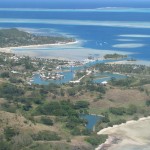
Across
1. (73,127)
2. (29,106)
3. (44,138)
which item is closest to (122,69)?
(29,106)

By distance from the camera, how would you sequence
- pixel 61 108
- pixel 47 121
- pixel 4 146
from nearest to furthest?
1. pixel 4 146
2. pixel 47 121
3. pixel 61 108

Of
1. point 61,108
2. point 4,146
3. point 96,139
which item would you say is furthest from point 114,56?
point 4,146

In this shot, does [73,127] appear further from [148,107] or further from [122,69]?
[122,69]

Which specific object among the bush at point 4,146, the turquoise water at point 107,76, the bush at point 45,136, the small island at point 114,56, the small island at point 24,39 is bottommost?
the bush at point 4,146

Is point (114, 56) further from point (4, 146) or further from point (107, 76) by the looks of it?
point (4, 146)

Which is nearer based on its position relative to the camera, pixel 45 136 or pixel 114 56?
pixel 45 136

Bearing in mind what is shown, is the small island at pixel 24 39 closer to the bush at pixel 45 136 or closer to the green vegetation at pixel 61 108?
the green vegetation at pixel 61 108

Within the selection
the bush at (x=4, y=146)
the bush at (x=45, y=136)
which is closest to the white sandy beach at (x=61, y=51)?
the bush at (x=45, y=136)
